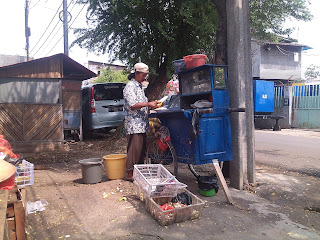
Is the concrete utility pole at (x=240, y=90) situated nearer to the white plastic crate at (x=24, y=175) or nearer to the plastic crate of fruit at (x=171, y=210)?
the plastic crate of fruit at (x=171, y=210)

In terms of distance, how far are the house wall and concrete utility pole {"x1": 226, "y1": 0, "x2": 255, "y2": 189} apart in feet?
19.2

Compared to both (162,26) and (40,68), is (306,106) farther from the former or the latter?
(40,68)

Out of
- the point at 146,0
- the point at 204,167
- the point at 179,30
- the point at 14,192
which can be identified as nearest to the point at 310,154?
the point at 204,167

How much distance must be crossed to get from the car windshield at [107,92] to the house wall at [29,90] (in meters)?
1.59

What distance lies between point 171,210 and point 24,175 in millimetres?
2071

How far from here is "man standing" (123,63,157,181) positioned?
15.5 ft

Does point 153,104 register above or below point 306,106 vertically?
above

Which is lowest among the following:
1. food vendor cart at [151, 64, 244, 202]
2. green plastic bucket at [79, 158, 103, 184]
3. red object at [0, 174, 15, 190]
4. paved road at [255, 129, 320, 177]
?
paved road at [255, 129, 320, 177]

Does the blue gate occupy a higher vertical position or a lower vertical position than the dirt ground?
higher

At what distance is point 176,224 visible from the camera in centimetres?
329

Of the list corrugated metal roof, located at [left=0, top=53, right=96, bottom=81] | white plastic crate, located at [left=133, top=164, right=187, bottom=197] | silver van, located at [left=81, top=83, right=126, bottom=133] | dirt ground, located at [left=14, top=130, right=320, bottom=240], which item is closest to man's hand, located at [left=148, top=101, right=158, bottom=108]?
white plastic crate, located at [left=133, top=164, right=187, bottom=197]

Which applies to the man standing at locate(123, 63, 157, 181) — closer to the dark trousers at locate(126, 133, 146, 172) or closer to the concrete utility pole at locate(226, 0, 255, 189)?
the dark trousers at locate(126, 133, 146, 172)

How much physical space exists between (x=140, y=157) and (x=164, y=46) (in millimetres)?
4531

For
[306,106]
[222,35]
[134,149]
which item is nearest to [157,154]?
[134,149]
